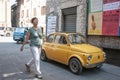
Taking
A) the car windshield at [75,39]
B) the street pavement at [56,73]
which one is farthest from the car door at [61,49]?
the street pavement at [56,73]

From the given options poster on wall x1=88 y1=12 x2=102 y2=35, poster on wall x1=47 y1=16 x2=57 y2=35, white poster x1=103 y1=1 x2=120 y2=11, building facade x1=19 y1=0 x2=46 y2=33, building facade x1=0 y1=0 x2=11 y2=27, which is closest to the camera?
white poster x1=103 y1=1 x2=120 y2=11

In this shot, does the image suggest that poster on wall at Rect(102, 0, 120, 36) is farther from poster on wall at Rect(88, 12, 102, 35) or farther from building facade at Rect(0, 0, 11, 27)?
building facade at Rect(0, 0, 11, 27)

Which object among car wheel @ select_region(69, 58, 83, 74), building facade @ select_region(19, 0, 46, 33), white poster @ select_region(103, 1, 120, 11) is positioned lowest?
car wheel @ select_region(69, 58, 83, 74)

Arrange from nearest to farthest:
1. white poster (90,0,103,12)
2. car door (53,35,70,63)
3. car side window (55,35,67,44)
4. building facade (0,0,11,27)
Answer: car door (53,35,70,63) < car side window (55,35,67,44) < white poster (90,0,103,12) < building facade (0,0,11,27)

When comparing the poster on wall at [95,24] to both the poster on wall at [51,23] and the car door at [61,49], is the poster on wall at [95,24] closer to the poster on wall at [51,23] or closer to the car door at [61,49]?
the car door at [61,49]

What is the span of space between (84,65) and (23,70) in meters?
2.42

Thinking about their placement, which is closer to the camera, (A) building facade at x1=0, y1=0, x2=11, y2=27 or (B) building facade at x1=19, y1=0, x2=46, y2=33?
(B) building facade at x1=19, y1=0, x2=46, y2=33

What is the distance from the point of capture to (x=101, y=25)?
992 cm

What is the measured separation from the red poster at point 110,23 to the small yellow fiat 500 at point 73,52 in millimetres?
1628

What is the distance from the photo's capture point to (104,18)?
31.8ft

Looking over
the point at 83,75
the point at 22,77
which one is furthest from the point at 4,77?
the point at 83,75

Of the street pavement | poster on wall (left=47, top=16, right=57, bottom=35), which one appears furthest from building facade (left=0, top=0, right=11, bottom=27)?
the street pavement

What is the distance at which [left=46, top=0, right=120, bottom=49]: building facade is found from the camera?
9219 millimetres

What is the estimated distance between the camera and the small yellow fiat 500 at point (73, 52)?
7.21 m
